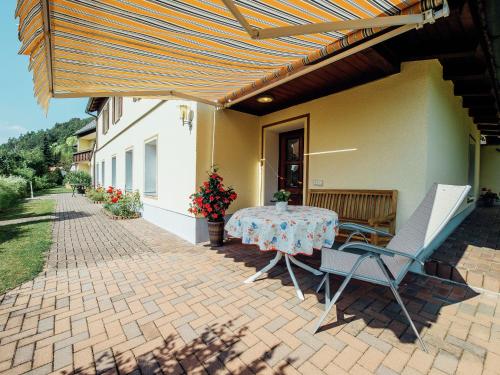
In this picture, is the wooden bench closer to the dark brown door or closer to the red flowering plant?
the dark brown door

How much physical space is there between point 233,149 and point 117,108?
343 inches

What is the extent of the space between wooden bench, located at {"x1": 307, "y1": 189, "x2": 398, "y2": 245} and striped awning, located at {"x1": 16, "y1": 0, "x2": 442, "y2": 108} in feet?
8.42

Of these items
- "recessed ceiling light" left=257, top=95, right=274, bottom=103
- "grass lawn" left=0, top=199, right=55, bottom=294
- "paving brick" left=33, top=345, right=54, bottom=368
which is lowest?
"paving brick" left=33, top=345, right=54, bottom=368

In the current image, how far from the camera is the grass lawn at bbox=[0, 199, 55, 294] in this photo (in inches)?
130

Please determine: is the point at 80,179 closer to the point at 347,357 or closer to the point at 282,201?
the point at 282,201

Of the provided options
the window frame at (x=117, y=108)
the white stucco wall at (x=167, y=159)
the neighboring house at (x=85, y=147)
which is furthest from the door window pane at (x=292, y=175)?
the neighboring house at (x=85, y=147)

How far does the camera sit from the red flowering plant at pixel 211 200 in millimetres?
4750

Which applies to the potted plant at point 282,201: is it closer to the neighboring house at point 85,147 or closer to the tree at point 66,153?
the neighboring house at point 85,147

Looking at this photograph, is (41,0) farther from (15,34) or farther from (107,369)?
(107,369)

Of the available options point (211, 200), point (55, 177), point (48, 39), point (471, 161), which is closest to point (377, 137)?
point (211, 200)

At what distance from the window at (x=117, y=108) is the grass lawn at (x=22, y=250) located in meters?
6.10

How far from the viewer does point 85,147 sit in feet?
101

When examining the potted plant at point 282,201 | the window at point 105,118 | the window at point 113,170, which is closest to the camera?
the potted plant at point 282,201

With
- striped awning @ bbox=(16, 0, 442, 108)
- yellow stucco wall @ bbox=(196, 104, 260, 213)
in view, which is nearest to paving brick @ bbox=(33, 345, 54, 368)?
striped awning @ bbox=(16, 0, 442, 108)
